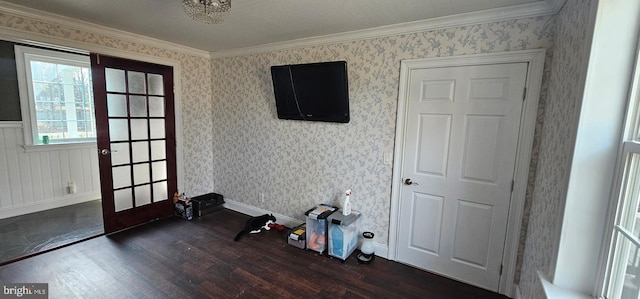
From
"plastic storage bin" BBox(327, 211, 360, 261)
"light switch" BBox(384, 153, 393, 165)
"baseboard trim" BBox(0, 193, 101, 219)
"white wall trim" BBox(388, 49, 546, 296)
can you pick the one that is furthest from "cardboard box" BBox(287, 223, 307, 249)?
A: "baseboard trim" BBox(0, 193, 101, 219)

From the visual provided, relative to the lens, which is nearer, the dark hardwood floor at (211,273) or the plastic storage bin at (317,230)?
the dark hardwood floor at (211,273)

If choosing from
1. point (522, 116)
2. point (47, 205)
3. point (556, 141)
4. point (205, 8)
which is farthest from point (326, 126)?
point (47, 205)

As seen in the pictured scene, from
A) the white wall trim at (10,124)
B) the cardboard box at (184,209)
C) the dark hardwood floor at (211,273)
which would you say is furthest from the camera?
the cardboard box at (184,209)

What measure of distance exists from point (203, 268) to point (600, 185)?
2.74 meters

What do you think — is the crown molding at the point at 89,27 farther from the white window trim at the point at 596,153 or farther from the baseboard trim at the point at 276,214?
the white window trim at the point at 596,153

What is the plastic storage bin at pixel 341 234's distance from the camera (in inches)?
102

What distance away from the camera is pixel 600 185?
3.76 feet

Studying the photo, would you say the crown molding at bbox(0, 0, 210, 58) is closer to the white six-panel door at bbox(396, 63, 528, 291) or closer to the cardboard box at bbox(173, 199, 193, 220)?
the cardboard box at bbox(173, 199, 193, 220)

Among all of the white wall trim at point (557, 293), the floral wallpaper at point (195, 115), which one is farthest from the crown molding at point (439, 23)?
the white wall trim at point (557, 293)

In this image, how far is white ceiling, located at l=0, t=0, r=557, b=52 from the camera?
199cm

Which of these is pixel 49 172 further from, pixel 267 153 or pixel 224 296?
pixel 224 296

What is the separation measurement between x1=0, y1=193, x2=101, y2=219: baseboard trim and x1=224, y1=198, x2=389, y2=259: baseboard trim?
213 cm

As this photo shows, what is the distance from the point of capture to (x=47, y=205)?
3709 millimetres

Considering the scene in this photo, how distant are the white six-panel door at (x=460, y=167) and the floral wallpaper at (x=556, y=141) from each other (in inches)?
9.1
